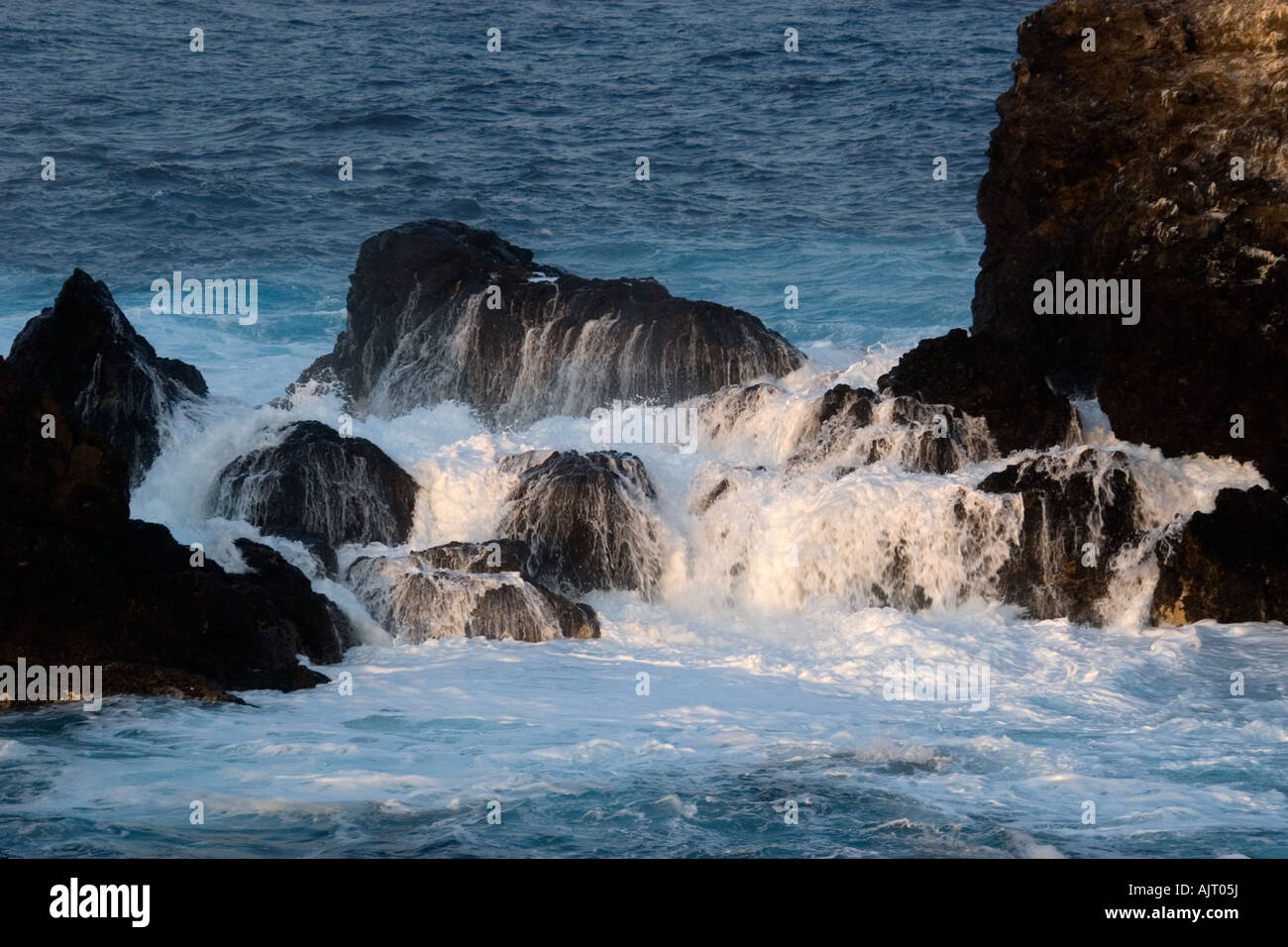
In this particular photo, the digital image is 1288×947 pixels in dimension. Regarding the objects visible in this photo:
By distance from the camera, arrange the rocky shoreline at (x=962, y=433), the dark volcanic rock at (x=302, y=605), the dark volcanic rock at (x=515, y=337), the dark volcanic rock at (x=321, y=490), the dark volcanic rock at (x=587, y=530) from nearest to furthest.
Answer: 1. the rocky shoreline at (x=962, y=433)
2. the dark volcanic rock at (x=302, y=605)
3. the dark volcanic rock at (x=587, y=530)
4. the dark volcanic rock at (x=321, y=490)
5. the dark volcanic rock at (x=515, y=337)

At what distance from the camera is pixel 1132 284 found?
59.4 ft

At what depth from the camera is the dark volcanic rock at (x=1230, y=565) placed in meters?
17.2

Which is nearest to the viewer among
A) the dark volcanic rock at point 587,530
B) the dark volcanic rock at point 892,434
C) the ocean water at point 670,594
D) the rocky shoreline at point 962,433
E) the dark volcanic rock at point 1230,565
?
the ocean water at point 670,594

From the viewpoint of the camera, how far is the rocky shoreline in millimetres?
15297

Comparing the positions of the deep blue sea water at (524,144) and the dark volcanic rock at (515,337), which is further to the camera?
the deep blue sea water at (524,144)

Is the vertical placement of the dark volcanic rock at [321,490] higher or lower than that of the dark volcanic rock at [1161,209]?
lower

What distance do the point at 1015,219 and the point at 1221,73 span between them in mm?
3019

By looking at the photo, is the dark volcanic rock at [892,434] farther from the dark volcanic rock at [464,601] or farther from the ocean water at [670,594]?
the dark volcanic rock at [464,601]

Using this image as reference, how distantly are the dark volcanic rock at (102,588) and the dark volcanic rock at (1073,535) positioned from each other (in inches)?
267

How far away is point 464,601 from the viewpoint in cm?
1764

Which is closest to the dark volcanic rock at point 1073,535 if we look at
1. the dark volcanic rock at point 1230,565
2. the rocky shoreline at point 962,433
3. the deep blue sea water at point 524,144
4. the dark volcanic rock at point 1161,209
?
the rocky shoreline at point 962,433

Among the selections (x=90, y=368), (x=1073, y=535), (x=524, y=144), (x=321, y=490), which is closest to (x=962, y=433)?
(x=1073, y=535)
